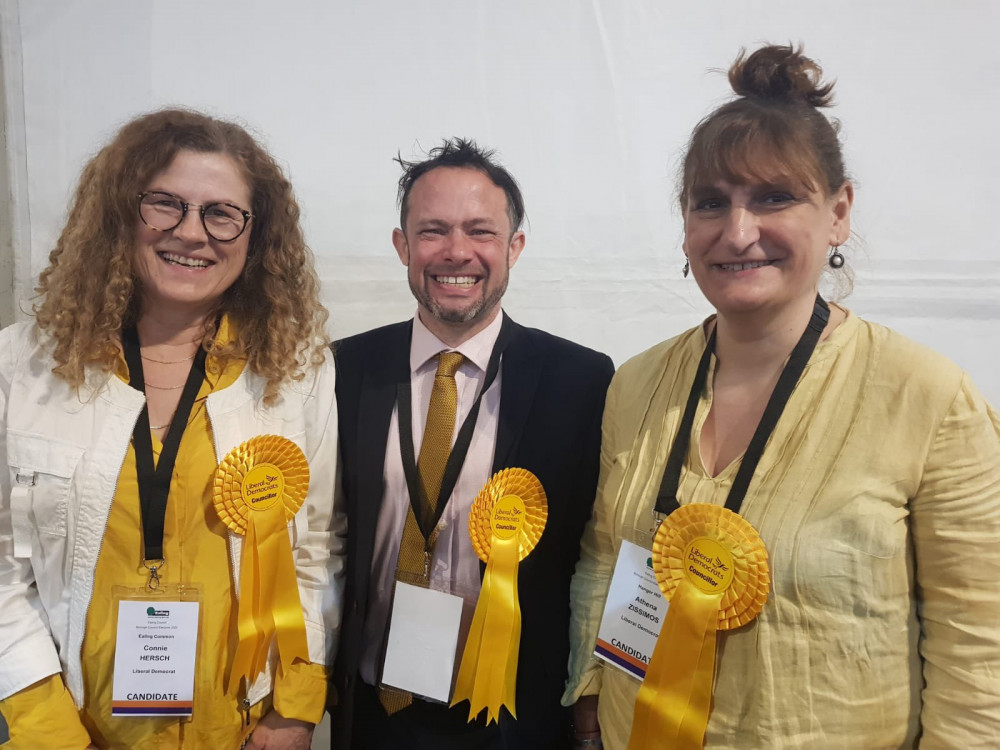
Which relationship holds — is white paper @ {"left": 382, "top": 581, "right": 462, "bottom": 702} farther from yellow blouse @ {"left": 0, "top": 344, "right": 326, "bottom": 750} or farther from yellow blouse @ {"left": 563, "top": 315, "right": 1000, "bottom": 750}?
yellow blouse @ {"left": 563, "top": 315, "right": 1000, "bottom": 750}

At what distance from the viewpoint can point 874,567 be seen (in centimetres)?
96

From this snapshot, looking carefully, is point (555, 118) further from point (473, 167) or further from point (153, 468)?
point (153, 468)

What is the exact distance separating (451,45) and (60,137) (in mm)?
1391

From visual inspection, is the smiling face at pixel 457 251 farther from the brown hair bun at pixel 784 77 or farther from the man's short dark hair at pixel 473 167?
the brown hair bun at pixel 784 77

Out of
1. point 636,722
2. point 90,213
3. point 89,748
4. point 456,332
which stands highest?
point 90,213

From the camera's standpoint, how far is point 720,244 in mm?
1096

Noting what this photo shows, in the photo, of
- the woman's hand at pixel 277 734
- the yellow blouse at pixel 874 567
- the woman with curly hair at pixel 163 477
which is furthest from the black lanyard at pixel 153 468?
the yellow blouse at pixel 874 567

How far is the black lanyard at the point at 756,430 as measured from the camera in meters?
1.05

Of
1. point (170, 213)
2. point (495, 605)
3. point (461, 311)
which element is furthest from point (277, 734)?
point (170, 213)

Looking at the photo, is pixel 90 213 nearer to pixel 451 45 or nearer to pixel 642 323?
pixel 451 45

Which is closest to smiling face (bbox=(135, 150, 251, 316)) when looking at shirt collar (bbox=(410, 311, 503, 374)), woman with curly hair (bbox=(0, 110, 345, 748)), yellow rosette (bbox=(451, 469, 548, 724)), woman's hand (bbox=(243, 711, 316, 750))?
woman with curly hair (bbox=(0, 110, 345, 748))

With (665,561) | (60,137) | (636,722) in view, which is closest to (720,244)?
(665,561)

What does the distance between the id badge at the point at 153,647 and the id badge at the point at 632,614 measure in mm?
841

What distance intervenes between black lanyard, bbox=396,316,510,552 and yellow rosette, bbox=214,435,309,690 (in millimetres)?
235
